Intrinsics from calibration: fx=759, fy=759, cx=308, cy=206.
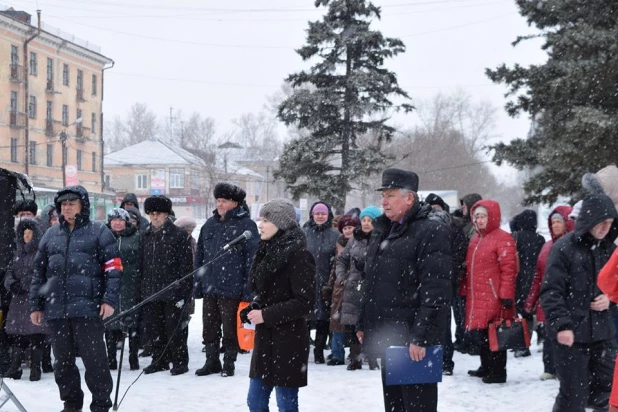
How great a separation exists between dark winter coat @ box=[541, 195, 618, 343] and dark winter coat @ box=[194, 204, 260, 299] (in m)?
3.78

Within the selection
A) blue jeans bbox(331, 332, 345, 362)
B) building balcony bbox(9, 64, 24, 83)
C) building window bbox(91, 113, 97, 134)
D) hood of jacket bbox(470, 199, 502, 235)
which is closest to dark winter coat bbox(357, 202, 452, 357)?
hood of jacket bbox(470, 199, 502, 235)

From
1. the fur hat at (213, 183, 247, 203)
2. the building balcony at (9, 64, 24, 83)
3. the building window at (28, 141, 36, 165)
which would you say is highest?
the building balcony at (9, 64, 24, 83)

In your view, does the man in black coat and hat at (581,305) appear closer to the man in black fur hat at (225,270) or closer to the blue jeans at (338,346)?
the man in black fur hat at (225,270)

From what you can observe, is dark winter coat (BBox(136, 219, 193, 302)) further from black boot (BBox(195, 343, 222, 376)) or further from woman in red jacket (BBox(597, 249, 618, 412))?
woman in red jacket (BBox(597, 249, 618, 412))

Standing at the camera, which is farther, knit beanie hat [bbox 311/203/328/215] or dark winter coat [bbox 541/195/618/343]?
knit beanie hat [bbox 311/203/328/215]

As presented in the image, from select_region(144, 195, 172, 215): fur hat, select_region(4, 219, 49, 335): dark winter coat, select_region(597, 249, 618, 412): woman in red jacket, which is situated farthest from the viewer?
select_region(144, 195, 172, 215): fur hat

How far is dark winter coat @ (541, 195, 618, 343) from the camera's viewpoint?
5.24 m

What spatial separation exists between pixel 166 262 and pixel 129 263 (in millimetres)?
609

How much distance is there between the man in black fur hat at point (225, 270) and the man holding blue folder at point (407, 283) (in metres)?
3.43

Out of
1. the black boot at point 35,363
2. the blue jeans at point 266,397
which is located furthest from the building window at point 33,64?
the blue jeans at point 266,397

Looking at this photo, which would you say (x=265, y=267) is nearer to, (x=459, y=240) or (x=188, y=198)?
(x=459, y=240)

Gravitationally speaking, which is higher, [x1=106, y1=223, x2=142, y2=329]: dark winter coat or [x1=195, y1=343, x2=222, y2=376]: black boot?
[x1=106, y1=223, x2=142, y2=329]: dark winter coat

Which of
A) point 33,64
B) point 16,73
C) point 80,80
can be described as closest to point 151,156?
point 80,80

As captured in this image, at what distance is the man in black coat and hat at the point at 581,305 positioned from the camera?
5.20 metres
